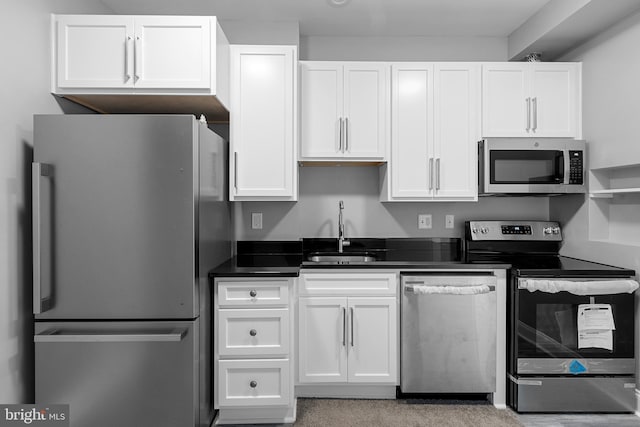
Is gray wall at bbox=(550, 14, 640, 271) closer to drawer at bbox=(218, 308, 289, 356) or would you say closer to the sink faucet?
the sink faucet

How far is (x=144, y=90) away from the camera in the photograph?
2.25 m

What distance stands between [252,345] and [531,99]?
2486mm

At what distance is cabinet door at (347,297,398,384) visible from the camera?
8.39 ft

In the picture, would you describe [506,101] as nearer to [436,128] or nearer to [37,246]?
[436,128]

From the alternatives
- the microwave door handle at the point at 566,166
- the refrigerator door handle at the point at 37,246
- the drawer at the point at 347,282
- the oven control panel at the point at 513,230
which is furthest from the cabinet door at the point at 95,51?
the microwave door handle at the point at 566,166

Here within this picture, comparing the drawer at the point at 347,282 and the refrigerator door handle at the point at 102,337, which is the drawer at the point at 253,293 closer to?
the drawer at the point at 347,282

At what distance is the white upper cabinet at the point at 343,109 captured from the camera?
280cm

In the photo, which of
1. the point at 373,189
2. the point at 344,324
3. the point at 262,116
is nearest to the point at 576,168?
the point at 373,189

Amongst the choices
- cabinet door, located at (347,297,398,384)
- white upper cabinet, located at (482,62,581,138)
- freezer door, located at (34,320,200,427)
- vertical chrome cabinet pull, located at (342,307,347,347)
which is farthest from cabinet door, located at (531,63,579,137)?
freezer door, located at (34,320,200,427)

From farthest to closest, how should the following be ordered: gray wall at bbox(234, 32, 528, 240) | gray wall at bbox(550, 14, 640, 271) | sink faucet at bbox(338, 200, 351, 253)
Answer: gray wall at bbox(234, 32, 528, 240) < sink faucet at bbox(338, 200, 351, 253) < gray wall at bbox(550, 14, 640, 271)

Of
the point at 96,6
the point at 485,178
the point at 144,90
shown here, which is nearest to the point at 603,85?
Result: the point at 485,178

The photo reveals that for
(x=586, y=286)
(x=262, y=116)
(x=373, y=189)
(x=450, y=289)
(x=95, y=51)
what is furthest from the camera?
(x=373, y=189)

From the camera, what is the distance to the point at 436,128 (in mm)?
2832

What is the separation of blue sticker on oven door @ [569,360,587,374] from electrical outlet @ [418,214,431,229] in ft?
4.25
